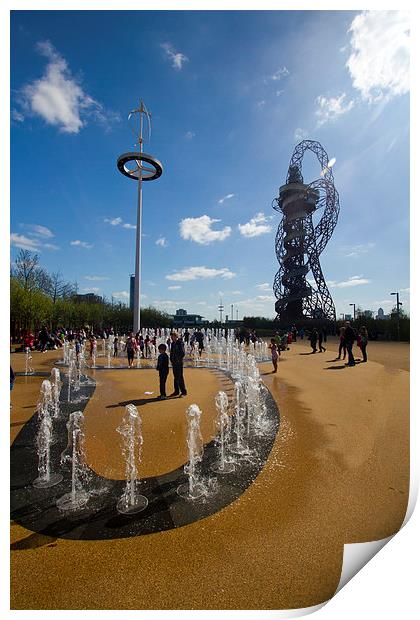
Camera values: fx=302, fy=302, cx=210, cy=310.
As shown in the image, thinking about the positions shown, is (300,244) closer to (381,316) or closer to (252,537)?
(381,316)

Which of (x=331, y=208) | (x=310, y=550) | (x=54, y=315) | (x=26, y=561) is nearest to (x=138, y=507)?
(x=26, y=561)

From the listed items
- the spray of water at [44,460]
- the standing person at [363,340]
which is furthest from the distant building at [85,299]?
Answer: the spray of water at [44,460]

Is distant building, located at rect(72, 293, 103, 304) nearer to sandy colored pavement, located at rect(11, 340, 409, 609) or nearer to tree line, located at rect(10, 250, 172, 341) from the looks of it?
tree line, located at rect(10, 250, 172, 341)

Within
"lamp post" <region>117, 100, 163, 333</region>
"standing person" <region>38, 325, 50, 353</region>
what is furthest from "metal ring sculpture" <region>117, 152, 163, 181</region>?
"standing person" <region>38, 325, 50, 353</region>

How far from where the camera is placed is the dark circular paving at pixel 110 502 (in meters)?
3.38

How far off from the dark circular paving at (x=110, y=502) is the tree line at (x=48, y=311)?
80.0ft

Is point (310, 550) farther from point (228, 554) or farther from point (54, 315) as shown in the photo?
point (54, 315)

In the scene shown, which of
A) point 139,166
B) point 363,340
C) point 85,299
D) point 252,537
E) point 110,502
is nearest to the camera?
point 252,537

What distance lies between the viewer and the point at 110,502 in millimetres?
3793

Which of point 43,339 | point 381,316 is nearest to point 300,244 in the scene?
point 381,316

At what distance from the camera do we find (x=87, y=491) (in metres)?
4.03

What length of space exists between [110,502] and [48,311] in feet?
101

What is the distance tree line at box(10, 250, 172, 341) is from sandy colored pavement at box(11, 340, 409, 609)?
930 inches

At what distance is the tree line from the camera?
26438 mm
